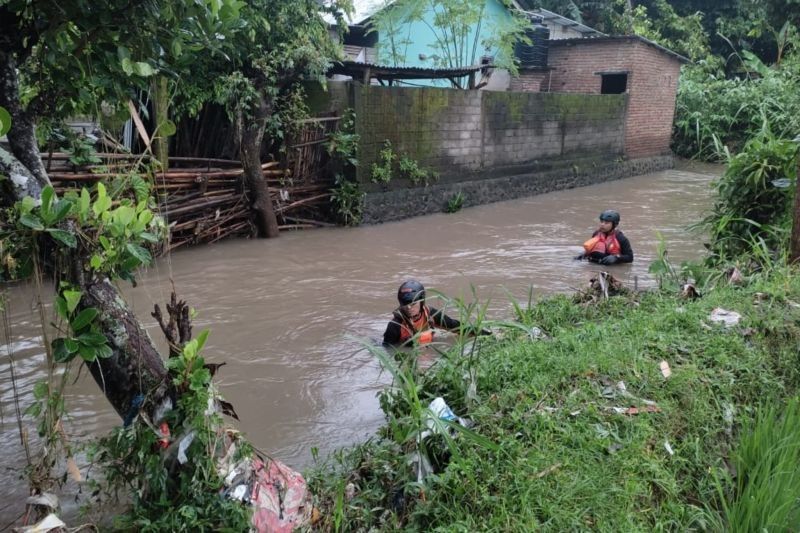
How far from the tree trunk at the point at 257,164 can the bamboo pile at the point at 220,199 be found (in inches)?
5.6

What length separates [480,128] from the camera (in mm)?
13406

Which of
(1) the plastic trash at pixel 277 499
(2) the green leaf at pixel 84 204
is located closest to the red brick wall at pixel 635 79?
(1) the plastic trash at pixel 277 499

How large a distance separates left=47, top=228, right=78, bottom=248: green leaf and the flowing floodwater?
448 mm

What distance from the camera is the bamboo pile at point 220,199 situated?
8.97 metres

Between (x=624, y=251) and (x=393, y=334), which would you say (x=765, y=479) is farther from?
(x=624, y=251)

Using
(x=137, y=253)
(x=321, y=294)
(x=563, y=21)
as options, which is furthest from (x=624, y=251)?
(x=563, y=21)

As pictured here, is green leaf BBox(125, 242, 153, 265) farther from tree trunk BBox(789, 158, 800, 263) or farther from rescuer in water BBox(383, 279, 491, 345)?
tree trunk BBox(789, 158, 800, 263)

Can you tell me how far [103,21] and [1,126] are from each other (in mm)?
834

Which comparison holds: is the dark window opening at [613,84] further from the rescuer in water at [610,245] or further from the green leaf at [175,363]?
the green leaf at [175,363]

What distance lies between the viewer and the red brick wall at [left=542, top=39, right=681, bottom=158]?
17906 mm

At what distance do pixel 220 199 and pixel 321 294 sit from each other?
9.37 ft

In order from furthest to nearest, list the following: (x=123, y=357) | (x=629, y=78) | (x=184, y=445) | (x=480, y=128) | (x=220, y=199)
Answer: (x=629, y=78) < (x=480, y=128) < (x=220, y=199) < (x=123, y=357) < (x=184, y=445)

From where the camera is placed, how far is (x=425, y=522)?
8.80 ft

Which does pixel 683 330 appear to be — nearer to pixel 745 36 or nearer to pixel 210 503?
pixel 210 503
